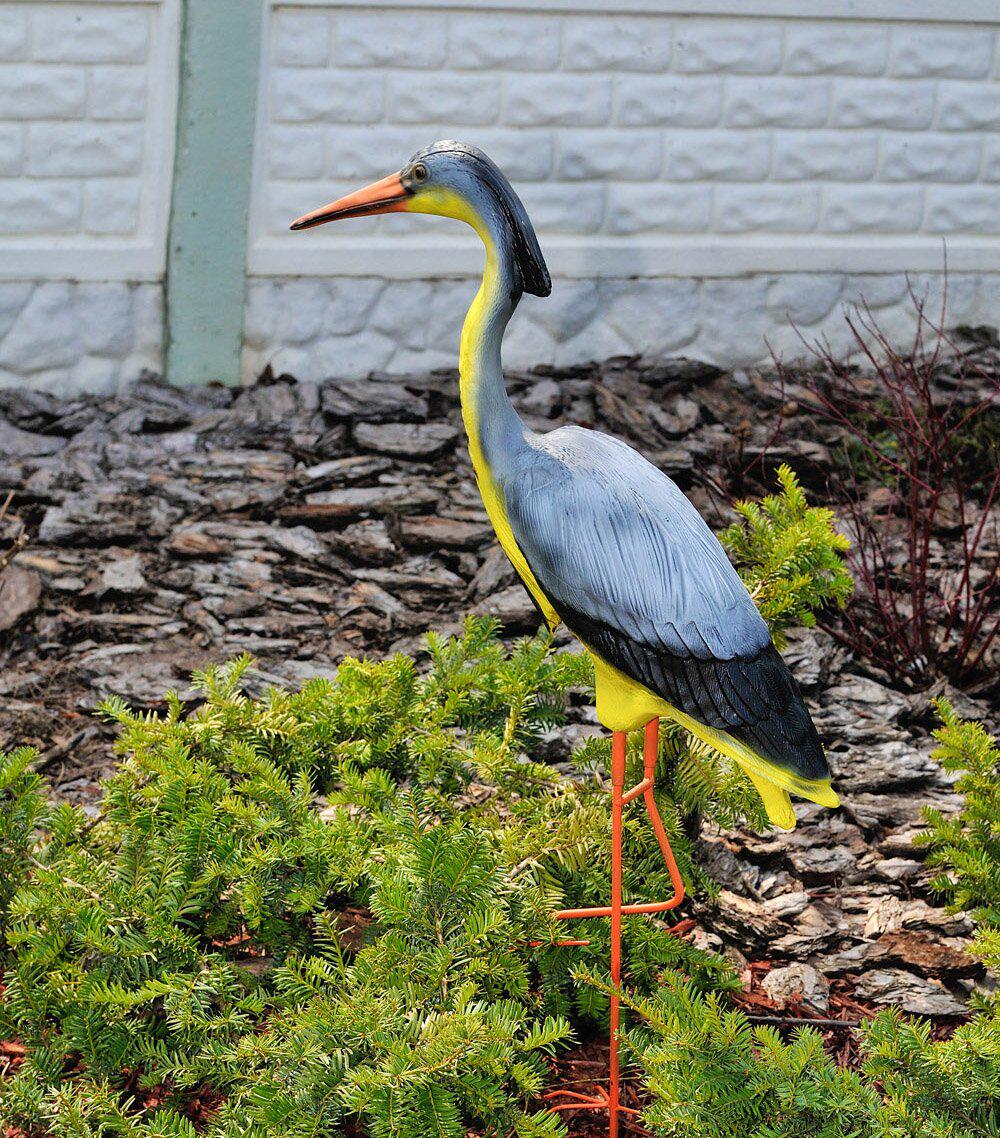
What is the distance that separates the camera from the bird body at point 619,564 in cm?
227

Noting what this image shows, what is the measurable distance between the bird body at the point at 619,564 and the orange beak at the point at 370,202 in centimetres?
4

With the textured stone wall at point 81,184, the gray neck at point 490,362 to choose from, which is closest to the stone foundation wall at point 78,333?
the textured stone wall at point 81,184

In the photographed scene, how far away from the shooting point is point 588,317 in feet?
19.0

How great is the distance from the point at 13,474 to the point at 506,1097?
338 centimetres

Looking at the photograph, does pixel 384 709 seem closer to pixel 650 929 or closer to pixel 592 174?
pixel 650 929

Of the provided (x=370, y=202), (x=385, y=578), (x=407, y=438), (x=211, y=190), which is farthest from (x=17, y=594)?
(x=370, y=202)

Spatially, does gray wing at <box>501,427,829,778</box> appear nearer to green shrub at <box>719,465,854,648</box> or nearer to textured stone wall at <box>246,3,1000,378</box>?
green shrub at <box>719,465,854,648</box>

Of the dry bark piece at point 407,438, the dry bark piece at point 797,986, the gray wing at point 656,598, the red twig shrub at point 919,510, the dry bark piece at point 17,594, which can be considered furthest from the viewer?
the dry bark piece at point 407,438

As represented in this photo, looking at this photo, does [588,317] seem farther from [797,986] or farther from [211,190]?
[797,986]

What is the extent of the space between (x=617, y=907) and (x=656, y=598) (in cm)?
53

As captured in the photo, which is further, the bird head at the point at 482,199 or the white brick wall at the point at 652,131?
the white brick wall at the point at 652,131

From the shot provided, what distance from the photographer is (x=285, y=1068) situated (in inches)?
82.6

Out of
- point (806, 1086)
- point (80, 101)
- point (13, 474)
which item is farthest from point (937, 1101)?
point (80, 101)

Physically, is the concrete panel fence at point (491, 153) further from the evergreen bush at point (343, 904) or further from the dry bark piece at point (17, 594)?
the evergreen bush at point (343, 904)
